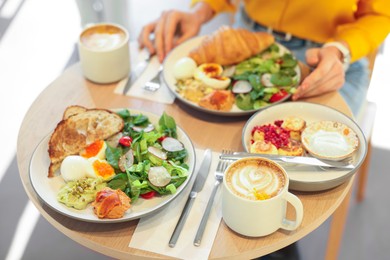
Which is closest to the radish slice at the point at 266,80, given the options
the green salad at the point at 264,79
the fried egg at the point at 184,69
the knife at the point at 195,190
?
the green salad at the point at 264,79

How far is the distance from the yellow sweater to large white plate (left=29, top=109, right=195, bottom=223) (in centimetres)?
76

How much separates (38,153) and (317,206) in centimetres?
66

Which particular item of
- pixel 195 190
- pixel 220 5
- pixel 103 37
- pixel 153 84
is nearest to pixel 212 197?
pixel 195 190

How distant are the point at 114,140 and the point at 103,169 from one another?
0.12 metres

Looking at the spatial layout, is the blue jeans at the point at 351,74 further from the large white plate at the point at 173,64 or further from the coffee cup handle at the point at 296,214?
the coffee cup handle at the point at 296,214

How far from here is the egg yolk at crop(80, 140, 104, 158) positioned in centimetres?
130

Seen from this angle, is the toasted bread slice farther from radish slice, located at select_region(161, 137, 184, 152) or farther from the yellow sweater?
the yellow sweater

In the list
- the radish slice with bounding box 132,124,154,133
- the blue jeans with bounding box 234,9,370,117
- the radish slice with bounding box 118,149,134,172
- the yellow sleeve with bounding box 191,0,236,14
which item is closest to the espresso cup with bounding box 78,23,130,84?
the radish slice with bounding box 132,124,154,133

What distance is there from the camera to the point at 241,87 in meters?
1.54

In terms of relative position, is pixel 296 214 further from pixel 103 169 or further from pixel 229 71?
pixel 229 71

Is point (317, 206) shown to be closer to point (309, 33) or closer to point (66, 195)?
point (66, 195)

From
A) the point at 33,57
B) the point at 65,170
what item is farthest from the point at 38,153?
the point at 33,57

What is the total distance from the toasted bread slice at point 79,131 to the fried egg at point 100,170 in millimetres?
69

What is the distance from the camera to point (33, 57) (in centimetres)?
313
